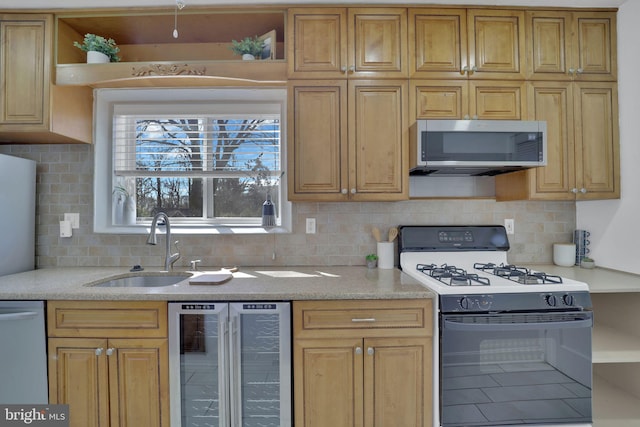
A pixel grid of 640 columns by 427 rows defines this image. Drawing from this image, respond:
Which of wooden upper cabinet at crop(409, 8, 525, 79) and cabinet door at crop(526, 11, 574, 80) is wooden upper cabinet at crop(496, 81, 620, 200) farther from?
wooden upper cabinet at crop(409, 8, 525, 79)

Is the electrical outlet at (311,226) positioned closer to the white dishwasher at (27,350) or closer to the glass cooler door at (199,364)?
the glass cooler door at (199,364)

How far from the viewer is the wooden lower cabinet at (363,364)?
1665 mm

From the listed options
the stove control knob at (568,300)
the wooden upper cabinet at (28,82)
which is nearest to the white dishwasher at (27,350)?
the wooden upper cabinet at (28,82)

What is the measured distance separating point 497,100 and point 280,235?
1.67 m

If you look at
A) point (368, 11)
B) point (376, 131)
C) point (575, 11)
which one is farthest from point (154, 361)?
→ point (575, 11)

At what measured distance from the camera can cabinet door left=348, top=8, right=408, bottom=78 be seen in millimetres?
2076

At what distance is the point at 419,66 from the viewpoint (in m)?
2.07

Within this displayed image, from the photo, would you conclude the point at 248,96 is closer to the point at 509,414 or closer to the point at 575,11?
the point at 575,11

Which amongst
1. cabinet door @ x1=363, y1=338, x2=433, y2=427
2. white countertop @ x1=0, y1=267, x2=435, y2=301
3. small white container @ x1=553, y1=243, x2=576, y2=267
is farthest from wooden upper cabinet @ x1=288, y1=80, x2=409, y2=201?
small white container @ x1=553, y1=243, x2=576, y2=267

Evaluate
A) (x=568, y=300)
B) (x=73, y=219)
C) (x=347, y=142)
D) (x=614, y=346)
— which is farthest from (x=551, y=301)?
(x=73, y=219)

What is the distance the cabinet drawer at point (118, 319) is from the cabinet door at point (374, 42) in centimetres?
175

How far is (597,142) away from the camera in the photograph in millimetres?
2125

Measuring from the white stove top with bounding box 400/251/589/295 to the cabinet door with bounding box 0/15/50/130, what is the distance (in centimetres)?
247

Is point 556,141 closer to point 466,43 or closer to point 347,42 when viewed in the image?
point 466,43
